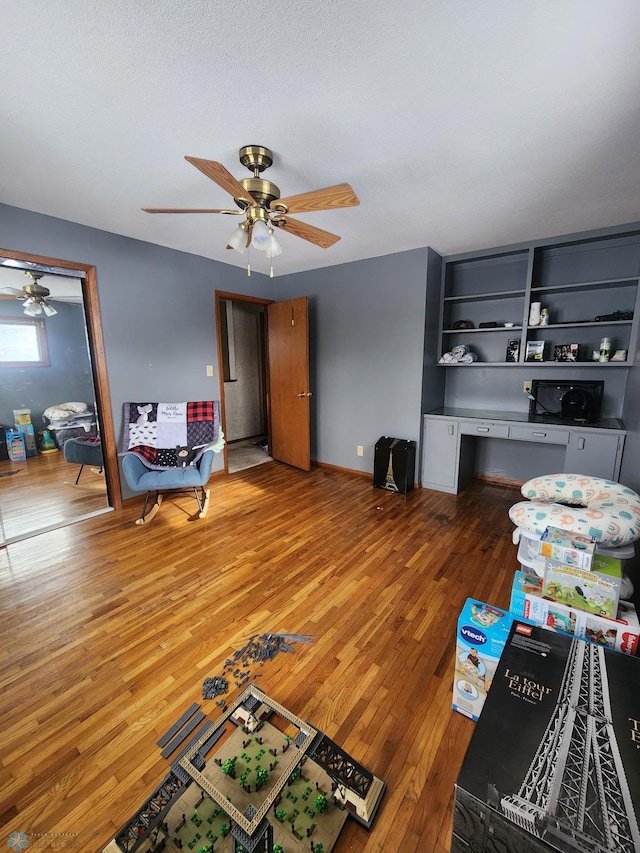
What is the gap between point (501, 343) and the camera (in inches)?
141

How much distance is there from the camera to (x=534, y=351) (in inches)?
129

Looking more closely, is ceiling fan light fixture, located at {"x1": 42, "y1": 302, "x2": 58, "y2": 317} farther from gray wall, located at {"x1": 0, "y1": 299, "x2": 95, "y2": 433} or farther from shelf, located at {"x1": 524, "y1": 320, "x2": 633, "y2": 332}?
shelf, located at {"x1": 524, "y1": 320, "x2": 633, "y2": 332}

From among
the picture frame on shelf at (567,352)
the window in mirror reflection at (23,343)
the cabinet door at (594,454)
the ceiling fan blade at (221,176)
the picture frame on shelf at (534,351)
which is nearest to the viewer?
the ceiling fan blade at (221,176)

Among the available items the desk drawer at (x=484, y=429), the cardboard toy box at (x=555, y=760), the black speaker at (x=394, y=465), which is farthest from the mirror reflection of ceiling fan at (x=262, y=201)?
the desk drawer at (x=484, y=429)

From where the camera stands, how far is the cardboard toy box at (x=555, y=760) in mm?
701

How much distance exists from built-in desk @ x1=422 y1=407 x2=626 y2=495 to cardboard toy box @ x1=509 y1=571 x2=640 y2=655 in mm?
1932

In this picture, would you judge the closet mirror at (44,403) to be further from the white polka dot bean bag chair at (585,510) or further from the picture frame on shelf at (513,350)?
the picture frame on shelf at (513,350)

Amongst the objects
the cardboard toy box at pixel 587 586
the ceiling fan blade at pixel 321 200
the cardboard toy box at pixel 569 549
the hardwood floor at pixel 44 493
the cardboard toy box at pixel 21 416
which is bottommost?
the hardwood floor at pixel 44 493

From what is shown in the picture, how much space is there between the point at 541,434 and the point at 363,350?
190 centimetres

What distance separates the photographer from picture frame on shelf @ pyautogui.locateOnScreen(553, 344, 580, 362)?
3.14 metres

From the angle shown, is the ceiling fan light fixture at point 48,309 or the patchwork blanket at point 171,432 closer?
the ceiling fan light fixture at point 48,309

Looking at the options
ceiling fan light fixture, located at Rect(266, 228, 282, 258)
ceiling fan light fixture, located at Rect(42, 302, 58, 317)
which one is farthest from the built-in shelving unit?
ceiling fan light fixture, located at Rect(42, 302, 58, 317)

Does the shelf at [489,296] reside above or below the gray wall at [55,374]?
above

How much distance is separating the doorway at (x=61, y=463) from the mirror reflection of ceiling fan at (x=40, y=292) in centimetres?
2
